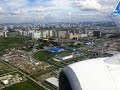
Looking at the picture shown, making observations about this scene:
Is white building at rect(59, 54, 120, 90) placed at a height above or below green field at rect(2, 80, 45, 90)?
above

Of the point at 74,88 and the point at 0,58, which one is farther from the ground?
the point at 74,88

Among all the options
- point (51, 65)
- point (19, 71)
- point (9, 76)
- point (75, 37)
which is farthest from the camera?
point (75, 37)

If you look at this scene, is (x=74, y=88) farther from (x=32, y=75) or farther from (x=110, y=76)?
(x=32, y=75)

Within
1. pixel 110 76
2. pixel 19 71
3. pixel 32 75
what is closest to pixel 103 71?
pixel 110 76

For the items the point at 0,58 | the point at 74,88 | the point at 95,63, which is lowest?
the point at 0,58

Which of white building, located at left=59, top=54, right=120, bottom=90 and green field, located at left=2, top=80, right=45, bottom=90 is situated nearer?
white building, located at left=59, top=54, right=120, bottom=90

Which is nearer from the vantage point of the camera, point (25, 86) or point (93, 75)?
point (93, 75)

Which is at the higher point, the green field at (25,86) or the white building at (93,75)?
the white building at (93,75)

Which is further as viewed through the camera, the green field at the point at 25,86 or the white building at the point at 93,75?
the green field at the point at 25,86

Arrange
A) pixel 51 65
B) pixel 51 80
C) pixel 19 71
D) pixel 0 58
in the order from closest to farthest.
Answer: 1. pixel 51 80
2. pixel 19 71
3. pixel 51 65
4. pixel 0 58

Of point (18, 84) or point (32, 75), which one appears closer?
point (18, 84)

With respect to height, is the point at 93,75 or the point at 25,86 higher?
the point at 93,75
